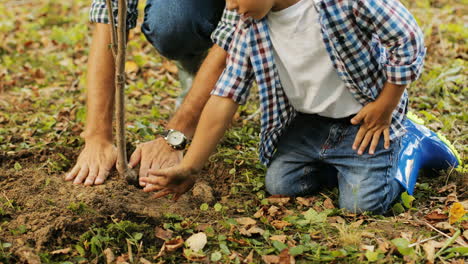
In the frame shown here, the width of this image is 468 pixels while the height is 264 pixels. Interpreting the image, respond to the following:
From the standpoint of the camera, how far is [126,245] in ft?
6.86

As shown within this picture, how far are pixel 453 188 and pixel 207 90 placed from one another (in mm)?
1292

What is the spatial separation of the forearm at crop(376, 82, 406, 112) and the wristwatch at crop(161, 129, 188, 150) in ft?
3.19

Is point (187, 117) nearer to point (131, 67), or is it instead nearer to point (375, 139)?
point (375, 139)

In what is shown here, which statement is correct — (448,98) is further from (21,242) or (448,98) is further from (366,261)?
(21,242)

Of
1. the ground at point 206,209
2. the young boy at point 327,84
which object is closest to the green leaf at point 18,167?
the ground at point 206,209

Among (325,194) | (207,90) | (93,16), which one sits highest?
(93,16)

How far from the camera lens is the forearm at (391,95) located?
2.31 m

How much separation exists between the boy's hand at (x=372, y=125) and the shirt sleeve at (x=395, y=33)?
0.17 m

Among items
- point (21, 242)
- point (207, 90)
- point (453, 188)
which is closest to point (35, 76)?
point (207, 90)

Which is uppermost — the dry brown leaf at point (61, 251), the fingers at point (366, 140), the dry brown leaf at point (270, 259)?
the fingers at point (366, 140)

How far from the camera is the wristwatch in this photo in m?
2.68

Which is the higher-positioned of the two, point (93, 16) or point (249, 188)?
point (93, 16)

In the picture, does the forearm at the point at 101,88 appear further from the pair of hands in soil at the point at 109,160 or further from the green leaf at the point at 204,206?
the green leaf at the point at 204,206

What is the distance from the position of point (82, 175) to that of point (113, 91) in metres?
0.49
